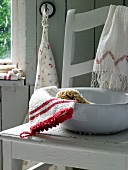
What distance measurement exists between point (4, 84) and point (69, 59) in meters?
0.44

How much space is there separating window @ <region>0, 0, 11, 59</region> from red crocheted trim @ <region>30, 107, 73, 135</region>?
0.94 m

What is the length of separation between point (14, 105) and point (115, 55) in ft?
2.05

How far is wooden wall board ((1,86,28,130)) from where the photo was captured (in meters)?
1.80

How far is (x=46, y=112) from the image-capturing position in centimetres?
100

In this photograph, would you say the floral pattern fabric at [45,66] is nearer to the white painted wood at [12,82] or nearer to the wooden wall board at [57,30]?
the wooden wall board at [57,30]

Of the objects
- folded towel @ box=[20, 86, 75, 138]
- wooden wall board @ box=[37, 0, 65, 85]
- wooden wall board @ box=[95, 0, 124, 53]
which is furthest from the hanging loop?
folded towel @ box=[20, 86, 75, 138]

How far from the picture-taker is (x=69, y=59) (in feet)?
4.86

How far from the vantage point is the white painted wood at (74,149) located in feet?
3.02

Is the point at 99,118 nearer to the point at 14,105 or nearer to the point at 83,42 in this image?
the point at 83,42

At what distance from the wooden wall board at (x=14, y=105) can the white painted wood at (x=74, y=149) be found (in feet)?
2.48

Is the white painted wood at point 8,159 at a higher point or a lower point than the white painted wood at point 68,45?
lower

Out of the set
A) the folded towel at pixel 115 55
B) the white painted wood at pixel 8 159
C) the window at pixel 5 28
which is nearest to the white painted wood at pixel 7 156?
the white painted wood at pixel 8 159

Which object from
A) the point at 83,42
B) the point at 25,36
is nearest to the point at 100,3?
the point at 83,42

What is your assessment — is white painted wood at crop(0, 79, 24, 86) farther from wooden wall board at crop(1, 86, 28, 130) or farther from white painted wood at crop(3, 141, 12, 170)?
white painted wood at crop(3, 141, 12, 170)
